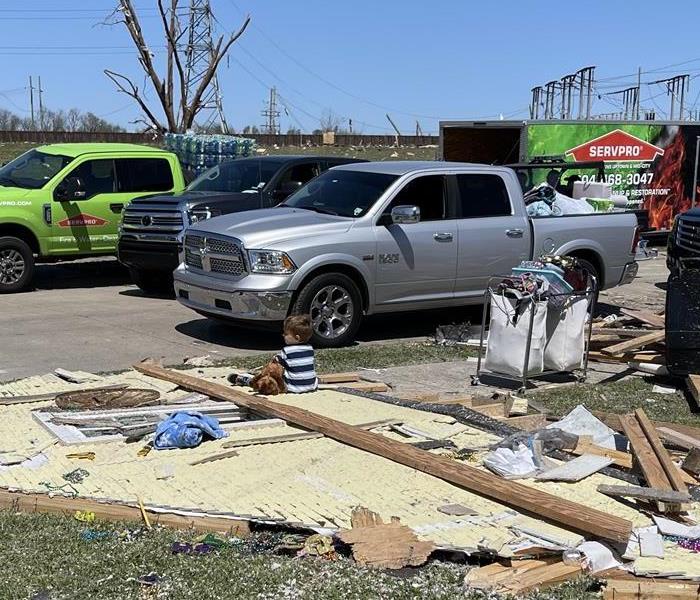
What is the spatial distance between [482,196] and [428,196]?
738 mm

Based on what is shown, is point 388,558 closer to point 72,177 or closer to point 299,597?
point 299,597

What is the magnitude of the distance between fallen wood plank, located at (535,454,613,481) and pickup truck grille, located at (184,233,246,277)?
502 centimetres

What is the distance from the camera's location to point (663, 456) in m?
6.25

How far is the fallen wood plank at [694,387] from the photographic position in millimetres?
8266

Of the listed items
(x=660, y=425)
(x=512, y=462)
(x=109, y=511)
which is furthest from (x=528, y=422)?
(x=109, y=511)

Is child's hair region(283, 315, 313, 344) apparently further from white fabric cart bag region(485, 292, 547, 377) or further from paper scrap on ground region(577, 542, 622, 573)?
paper scrap on ground region(577, 542, 622, 573)

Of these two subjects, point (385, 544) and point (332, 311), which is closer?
point (385, 544)

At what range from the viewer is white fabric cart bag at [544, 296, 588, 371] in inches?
361

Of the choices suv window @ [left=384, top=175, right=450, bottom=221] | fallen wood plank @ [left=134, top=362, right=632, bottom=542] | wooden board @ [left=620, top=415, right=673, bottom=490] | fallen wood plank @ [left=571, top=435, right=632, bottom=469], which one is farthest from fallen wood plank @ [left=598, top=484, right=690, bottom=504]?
suv window @ [left=384, top=175, right=450, bottom=221]

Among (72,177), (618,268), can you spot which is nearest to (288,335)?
(618,268)

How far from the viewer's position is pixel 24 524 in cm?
533

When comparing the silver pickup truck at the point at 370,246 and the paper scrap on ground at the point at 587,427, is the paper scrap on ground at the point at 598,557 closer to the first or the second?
the paper scrap on ground at the point at 587,427

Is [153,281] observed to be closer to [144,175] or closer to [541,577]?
[144,175]

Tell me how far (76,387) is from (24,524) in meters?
3.20
